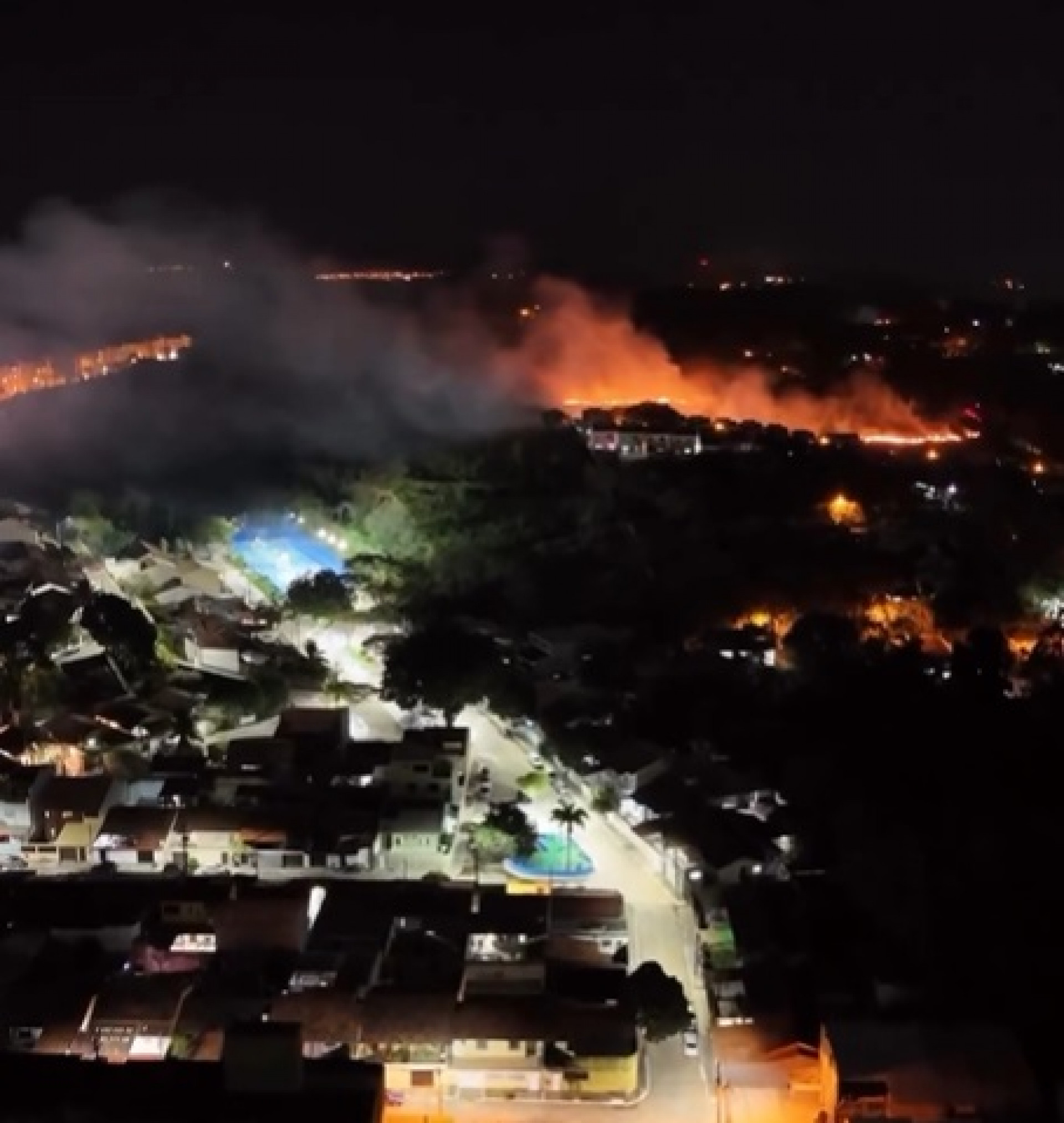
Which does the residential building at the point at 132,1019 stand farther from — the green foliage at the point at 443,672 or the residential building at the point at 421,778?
the green foliage at the point at 443,672

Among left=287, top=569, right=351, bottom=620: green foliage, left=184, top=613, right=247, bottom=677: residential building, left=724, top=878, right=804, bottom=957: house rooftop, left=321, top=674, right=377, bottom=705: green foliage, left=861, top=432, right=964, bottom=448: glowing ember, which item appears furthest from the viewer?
left=861, top=432, right=964, bottom=448: glowing ember

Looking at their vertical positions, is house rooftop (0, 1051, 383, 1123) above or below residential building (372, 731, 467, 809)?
below

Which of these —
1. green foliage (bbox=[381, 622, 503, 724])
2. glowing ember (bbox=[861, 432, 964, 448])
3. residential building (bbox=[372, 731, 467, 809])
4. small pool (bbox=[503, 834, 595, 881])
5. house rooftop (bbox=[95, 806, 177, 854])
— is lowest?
small pool (bbox=[503, 834, 595, 881])

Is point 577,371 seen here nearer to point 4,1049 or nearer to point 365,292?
point 365,292

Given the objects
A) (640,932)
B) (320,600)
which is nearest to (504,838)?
(640,932)

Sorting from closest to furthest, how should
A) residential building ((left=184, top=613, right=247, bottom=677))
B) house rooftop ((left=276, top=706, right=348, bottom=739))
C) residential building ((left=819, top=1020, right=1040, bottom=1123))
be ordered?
residential building ((left=819, top=1020, right=1040, bottom=1123)) < house rooftop ((left=276, top=706, right=348, bottom=739)) < residential building ((left=184, top=613, right=247, bottom=677))

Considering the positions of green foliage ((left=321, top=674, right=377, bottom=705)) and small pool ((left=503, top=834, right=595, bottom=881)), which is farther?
green foliage ((left=321, top=674, right=377, bottom=705))

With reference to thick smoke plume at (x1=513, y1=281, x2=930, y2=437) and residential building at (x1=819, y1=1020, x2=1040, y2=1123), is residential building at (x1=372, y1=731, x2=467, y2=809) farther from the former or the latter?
thick smoke plume at (x1=513, y1=281, x2=930, y2=437)

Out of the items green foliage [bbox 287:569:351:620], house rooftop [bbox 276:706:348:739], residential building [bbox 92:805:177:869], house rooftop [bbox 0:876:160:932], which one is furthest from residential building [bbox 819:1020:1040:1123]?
green foliage [bbox 287:569:351:620]

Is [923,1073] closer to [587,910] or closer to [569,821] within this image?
[587,910]
